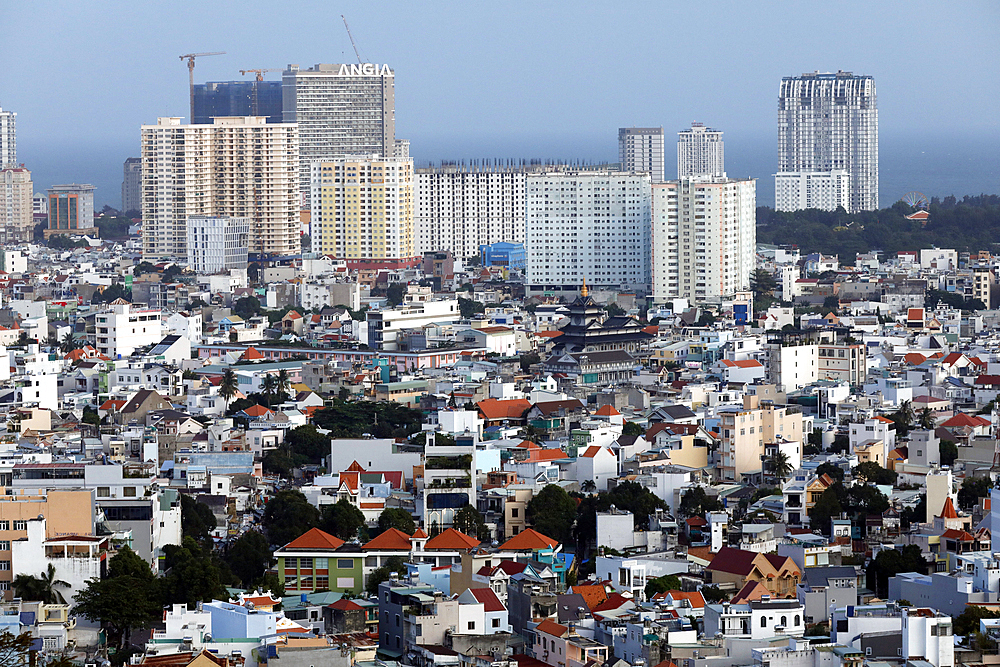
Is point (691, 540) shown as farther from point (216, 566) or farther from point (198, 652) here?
point (198, 652)

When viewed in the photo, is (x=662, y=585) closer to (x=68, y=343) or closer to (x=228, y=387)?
(x=228, y=387)

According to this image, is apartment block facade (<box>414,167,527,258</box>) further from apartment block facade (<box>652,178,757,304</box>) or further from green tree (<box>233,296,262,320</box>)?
apartment block facade (<box>652,178,757,304</box>)

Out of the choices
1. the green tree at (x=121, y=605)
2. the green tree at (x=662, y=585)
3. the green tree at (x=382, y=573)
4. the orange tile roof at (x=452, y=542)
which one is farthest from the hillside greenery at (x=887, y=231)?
the green tree at (x=121, y=605)

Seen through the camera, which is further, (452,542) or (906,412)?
(906,412)

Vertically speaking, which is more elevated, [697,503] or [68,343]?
[68,343]

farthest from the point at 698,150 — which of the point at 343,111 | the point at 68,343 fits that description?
the point at 68,343
